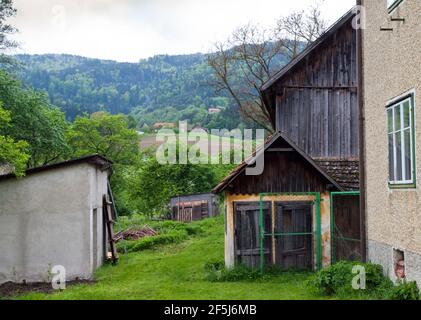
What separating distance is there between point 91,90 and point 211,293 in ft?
262

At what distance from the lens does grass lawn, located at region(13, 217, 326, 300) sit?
33.4ft

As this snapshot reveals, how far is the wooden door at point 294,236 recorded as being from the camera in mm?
13430

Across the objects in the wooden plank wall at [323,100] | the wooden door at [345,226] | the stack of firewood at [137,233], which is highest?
the wooden plank wall at [323,100]

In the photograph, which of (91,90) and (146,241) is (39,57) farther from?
(146,241)

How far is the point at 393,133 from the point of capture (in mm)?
9031

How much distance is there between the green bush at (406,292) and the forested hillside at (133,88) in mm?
39182

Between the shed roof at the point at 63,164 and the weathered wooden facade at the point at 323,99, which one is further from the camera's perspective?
the weathered wooden facade at the point at 323,99

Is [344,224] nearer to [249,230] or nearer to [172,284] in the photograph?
[249,230]

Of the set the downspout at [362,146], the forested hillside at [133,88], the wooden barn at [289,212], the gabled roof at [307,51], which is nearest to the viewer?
the downspout at [362,146]

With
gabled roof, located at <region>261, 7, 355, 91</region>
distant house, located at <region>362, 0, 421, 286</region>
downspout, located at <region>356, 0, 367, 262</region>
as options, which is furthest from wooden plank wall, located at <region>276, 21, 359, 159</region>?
distant house, located at <region>362, 0, 421, 286</region>

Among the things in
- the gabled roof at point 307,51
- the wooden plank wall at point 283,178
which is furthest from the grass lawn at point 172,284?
the gabled roof at point 307,51

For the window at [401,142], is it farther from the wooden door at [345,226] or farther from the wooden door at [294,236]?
the wooden door at [294,236]

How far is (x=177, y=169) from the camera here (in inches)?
1590

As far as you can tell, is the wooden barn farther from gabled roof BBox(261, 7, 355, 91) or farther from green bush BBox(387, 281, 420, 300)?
green bush BBox(387, 281, 420, 300)
